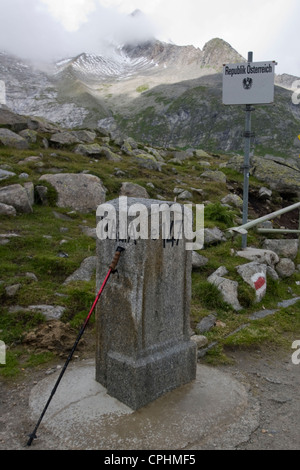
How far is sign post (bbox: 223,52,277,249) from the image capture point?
10961 millimetres

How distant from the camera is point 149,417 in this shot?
175 inches

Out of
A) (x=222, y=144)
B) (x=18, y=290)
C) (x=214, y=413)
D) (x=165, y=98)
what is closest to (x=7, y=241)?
(x=18, y=290)

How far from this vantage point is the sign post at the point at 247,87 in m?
11.0

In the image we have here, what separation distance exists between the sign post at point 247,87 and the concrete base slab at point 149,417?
22.8ft

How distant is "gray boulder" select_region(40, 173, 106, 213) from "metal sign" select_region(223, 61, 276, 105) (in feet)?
16.9

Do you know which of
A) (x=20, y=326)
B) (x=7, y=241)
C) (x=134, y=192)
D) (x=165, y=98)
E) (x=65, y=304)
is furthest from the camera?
(x=165, y=98)

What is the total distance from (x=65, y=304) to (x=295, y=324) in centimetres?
472

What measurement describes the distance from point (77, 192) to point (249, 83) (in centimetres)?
641

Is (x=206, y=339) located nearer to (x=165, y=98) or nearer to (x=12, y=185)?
(x=12, y=185)

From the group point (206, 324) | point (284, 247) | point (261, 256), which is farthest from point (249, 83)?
point (206, 324)

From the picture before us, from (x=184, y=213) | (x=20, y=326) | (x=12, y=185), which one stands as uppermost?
(x=12, y=185)

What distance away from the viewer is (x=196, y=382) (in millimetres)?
5398

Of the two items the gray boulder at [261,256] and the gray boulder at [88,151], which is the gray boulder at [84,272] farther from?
the gray boulder at [88,151]

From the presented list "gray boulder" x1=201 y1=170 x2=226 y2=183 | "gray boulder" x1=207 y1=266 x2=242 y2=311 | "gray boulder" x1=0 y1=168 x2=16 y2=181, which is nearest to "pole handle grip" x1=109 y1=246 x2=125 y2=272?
"gray boulder" x1=207 y1=266 x2=242 y2=311
